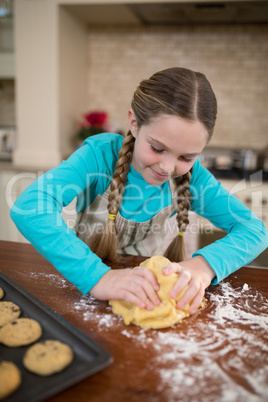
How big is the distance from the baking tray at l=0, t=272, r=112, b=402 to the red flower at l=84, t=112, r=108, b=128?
2.05 m

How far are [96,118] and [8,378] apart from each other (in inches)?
91.1

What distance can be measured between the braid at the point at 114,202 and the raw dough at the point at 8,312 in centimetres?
35

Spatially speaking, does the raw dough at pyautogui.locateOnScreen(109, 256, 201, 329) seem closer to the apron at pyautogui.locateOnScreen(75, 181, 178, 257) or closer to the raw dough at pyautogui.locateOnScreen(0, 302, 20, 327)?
the raw dough at pyautogui.locateOnScreen(0, 302, 20, 327)

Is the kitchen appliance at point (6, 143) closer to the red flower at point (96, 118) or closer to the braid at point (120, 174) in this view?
the red flower at point (96, 118)

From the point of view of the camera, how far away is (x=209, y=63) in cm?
269

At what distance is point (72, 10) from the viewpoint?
248 centimetres

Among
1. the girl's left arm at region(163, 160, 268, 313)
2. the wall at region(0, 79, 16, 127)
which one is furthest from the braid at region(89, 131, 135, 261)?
the wall at region(0, 79, 16, 127)

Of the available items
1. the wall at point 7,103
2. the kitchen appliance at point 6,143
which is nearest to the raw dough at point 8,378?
the kitchen appliance at point 6,143

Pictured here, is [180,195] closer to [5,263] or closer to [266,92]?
[5,263]

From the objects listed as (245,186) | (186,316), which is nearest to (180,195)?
(186,316)

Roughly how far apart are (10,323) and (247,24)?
2.70 m

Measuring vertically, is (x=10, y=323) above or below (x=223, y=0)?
below

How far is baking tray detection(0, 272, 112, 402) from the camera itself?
Result: 46 cm

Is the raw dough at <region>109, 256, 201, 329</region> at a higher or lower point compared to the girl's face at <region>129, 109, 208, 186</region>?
lower
